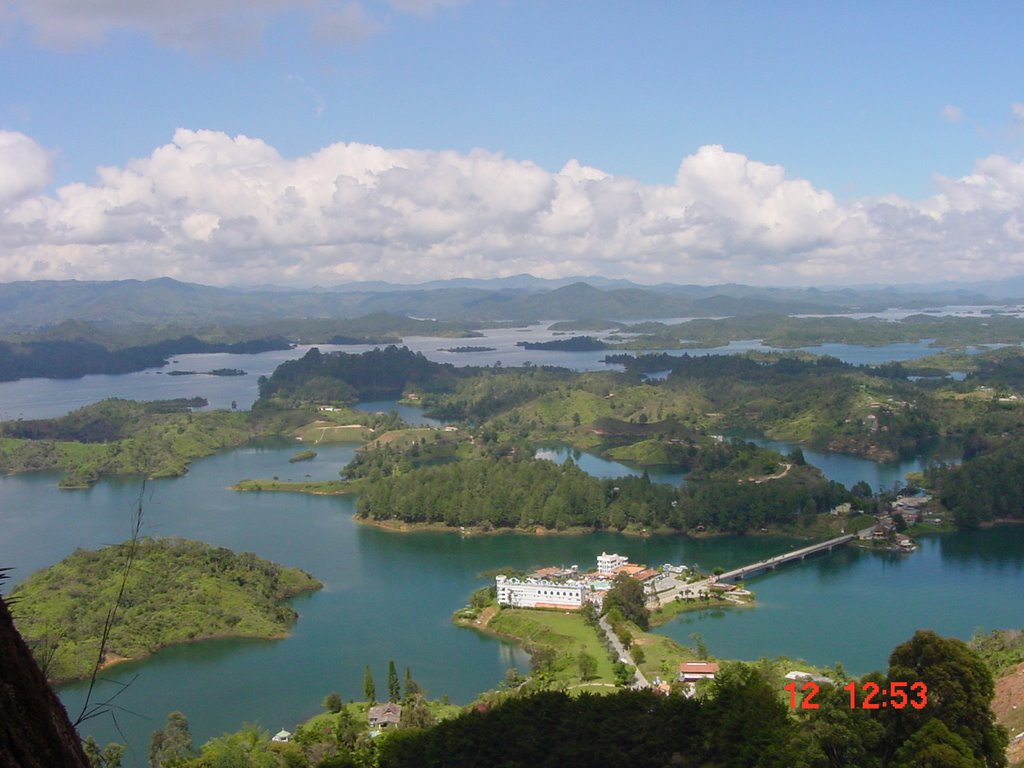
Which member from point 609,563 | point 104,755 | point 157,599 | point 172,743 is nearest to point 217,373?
point 157,599

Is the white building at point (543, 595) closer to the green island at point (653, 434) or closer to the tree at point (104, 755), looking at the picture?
the green island at point (653, 434)

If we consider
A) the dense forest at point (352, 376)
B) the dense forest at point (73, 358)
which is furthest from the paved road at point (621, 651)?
the dense forest at point (73, 358)

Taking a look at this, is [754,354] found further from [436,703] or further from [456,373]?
[436,703]

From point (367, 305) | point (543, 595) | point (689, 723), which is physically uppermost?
point (367, 305)

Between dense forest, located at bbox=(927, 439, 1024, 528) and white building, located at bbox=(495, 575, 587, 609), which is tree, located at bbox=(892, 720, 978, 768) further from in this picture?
dense forest, located at bbox=(927, 439, 1024, 528)

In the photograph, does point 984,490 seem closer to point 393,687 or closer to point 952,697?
point 393,687

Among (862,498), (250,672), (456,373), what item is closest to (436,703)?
(250,672)

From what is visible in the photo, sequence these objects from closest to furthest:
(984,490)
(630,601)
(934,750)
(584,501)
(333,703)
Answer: (934,750)
(333,703)
(630,601)
(984,490)
(584,501)
